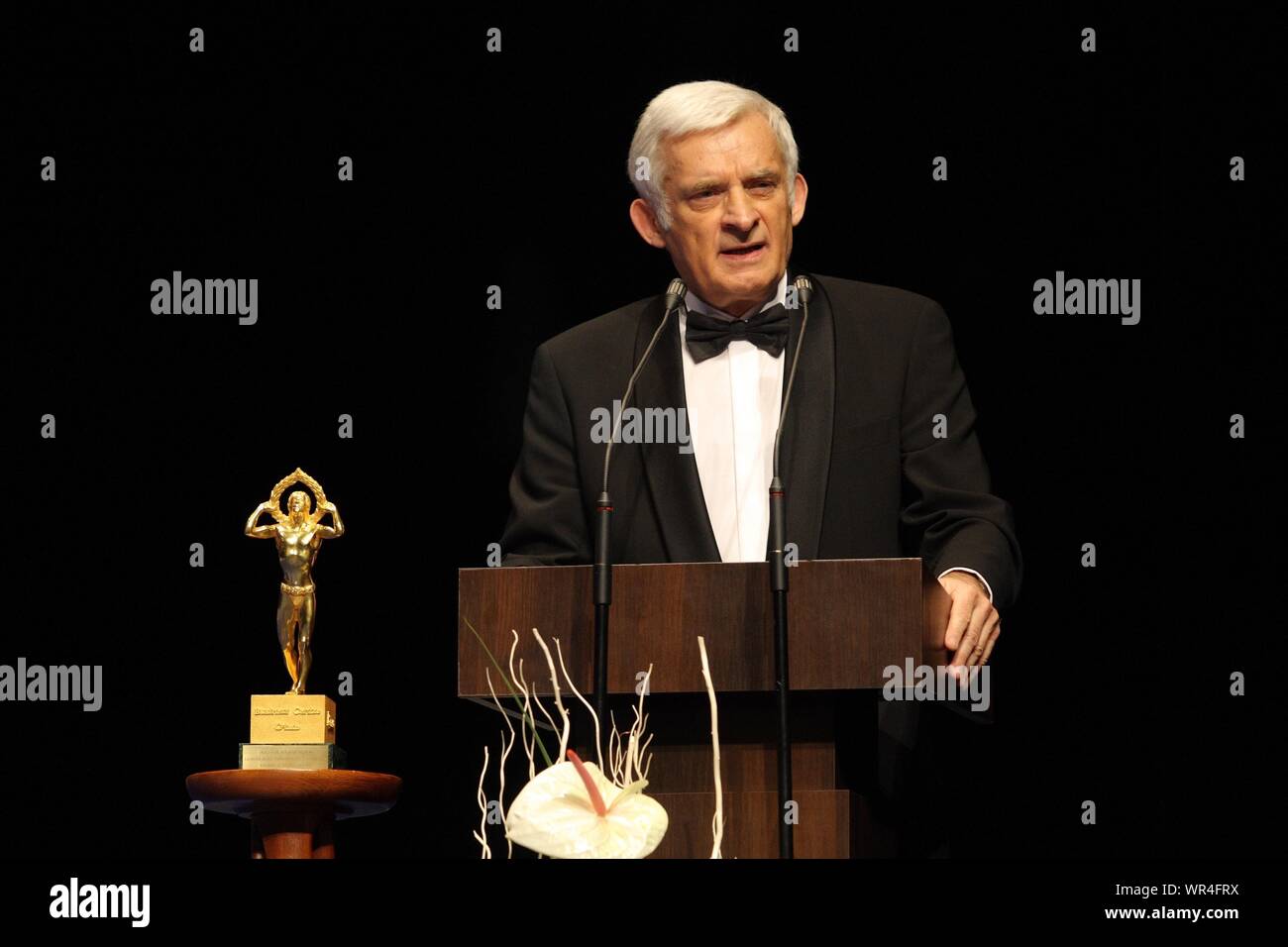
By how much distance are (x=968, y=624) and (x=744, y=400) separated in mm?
899

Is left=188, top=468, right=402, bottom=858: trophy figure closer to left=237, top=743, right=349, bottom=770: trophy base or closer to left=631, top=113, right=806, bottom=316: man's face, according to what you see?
left=237, top=743, right=349, bottom=770: trophy base

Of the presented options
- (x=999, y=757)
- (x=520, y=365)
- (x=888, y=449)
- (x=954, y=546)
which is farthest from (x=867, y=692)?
(x=520, y=365)

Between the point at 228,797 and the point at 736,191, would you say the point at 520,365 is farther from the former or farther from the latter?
the point at 228,797

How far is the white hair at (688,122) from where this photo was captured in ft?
11.4

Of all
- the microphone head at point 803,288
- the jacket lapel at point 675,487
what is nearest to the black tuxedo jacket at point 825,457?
the jacket lapel at point 675,487

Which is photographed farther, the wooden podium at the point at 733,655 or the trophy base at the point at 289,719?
the trophy base at the point at 289,719

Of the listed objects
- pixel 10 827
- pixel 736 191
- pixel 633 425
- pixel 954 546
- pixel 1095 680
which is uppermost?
pixel 736 191

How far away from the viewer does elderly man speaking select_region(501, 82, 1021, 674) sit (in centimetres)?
319

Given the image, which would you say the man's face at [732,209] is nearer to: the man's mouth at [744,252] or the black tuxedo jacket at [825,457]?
the man's mouth at [744,252]

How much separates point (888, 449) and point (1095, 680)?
0.92 metres

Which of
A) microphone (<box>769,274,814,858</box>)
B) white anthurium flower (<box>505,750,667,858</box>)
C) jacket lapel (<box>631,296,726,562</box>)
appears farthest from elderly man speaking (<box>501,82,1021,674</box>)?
white anthurium flower (<box>505,750,667,858</box>)

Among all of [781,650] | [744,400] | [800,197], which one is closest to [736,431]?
[744,400]

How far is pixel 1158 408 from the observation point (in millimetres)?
3926
